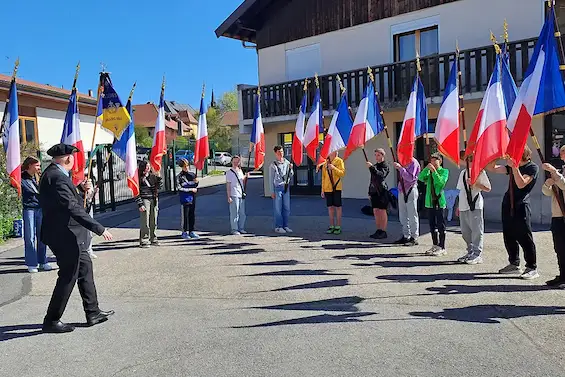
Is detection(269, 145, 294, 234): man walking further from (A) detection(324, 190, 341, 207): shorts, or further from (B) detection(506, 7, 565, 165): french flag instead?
(B) detection(506, 7, 565, 165): french flag

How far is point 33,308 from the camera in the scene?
20.2ft

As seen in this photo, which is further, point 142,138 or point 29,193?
point 142,138

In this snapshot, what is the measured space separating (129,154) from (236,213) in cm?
287

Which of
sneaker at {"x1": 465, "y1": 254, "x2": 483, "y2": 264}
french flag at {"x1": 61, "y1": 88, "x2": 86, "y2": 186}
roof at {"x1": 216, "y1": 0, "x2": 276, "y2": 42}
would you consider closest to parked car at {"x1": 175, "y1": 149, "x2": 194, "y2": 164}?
roof at {"x1": 216, "y1": 0, "x2": 276, "y2": 42}

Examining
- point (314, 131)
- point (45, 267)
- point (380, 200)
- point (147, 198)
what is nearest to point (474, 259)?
point (380, 200)

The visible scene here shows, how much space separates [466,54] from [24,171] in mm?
10967

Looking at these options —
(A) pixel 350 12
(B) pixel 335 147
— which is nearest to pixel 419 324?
(B) pixel 335 147

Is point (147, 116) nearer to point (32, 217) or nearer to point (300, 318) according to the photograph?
point (32, 217)

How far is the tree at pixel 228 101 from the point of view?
78.5 metres

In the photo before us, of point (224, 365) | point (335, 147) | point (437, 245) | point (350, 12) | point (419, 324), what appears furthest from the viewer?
point (350, 12)

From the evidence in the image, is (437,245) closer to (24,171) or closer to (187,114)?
(24,171)

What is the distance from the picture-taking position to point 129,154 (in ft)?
30.0

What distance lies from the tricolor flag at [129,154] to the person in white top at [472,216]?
558 centimetres

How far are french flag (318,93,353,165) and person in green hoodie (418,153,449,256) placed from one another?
2.08m
